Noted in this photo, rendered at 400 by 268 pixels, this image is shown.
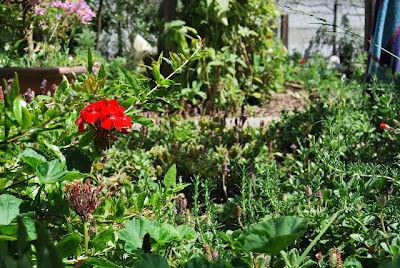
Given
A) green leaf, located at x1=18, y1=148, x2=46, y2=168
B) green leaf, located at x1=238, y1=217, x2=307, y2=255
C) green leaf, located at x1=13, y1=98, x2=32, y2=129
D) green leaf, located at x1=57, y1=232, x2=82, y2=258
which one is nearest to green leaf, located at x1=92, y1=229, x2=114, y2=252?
green leaf, located at x1=57, y1=232, x2=82, y2=258

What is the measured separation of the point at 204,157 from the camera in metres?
2.62

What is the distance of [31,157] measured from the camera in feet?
4.14

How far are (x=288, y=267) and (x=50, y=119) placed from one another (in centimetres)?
68

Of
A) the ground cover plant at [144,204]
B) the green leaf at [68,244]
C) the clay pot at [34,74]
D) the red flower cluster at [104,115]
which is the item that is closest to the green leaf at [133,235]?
the ground cover plant at [144,204]

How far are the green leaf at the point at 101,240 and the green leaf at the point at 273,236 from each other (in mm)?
480

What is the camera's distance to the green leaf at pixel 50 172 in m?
1.22

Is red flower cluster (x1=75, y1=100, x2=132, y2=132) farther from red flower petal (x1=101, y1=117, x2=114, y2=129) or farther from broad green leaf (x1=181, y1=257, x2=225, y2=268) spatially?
broad green leaf (x1=181, y1=257, x2=225, y2=268)

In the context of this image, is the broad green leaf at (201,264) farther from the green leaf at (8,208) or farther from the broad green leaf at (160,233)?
the green leaf at (8,208)

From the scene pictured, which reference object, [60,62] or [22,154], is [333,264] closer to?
[22,154]

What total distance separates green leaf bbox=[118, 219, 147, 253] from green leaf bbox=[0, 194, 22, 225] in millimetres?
259

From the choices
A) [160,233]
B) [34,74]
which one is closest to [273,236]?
[160,233]

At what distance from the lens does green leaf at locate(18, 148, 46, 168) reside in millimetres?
1265

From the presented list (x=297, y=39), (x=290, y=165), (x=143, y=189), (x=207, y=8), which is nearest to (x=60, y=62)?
(x=207, y=8)

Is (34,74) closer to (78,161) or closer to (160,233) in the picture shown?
(78,161)
